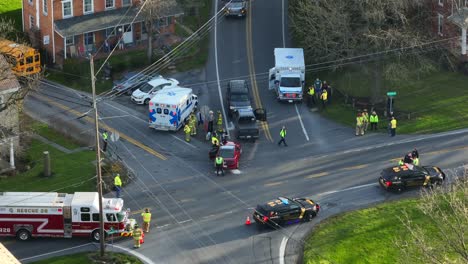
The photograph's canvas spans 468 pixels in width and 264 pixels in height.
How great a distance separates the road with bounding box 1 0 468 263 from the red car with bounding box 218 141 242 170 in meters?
0.71

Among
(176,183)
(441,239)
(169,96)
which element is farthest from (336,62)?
(441,239)

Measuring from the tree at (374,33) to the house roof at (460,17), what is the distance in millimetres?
2333

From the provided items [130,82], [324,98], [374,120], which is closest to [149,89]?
[130,82]

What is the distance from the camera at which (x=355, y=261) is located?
190 ft

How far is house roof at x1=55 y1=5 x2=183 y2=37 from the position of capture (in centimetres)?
8531

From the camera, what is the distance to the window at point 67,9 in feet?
281

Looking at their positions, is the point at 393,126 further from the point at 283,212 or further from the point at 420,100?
the point at 283,212

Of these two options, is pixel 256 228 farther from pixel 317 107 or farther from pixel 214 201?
pixel 317 107

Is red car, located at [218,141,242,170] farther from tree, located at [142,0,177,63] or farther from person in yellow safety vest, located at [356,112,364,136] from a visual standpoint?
tree, located at [142,0,177,63]

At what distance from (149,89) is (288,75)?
10752mm

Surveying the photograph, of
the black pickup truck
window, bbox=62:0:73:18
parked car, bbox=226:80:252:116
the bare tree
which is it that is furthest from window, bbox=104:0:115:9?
the bare tree

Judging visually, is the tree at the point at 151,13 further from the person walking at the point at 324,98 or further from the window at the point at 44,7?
the person walking at the point at 324,98

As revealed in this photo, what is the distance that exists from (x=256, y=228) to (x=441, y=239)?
34.9 feet

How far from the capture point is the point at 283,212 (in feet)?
201
